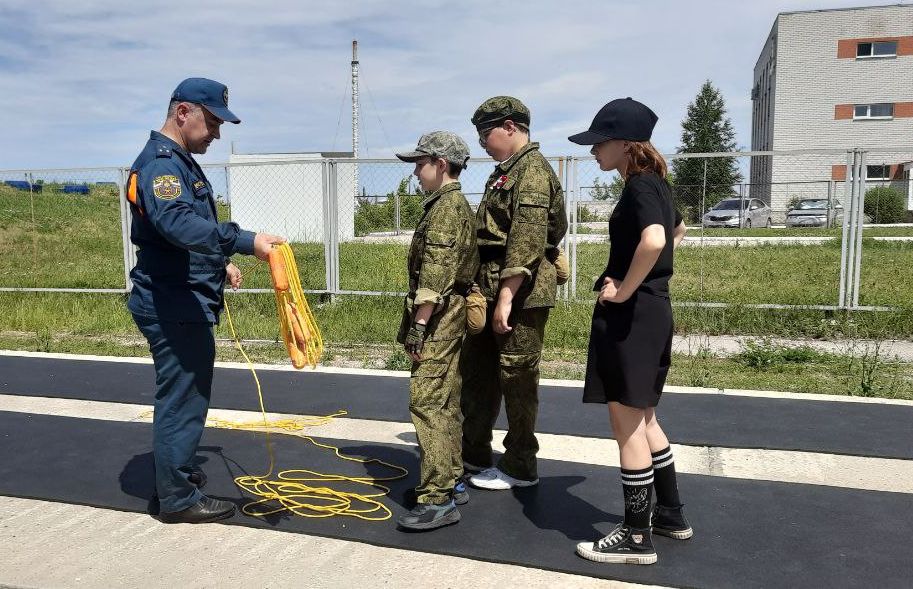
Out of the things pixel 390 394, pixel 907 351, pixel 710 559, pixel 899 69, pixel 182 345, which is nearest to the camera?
pixel 710 559

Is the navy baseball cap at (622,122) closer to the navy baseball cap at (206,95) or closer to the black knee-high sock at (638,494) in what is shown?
the black knee-high sock at (638,494)

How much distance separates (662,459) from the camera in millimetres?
3424

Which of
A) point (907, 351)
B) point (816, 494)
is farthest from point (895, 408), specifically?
point (907, 351)

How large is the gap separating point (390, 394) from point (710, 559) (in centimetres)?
346

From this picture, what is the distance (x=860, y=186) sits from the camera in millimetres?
8812

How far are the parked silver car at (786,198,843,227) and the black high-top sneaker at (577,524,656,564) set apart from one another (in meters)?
7.16

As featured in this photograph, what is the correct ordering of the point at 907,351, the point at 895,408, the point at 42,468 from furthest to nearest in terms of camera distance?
the point at 907,351 < the point at 895,408 < the point at 42,468

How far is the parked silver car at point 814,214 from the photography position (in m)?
9.17

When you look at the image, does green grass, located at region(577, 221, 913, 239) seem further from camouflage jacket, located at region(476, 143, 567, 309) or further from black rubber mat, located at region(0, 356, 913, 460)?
camouflage jacket, located at region(476, 143, 567, 309)

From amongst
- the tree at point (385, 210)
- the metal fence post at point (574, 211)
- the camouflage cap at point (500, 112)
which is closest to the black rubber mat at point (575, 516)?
the camouflage cap at point (500, 112)

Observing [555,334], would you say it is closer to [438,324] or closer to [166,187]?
[438,324]

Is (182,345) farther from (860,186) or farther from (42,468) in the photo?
(860,186)

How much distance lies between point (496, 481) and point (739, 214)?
22.5 ft

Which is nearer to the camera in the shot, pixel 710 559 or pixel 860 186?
pixel 710 559
